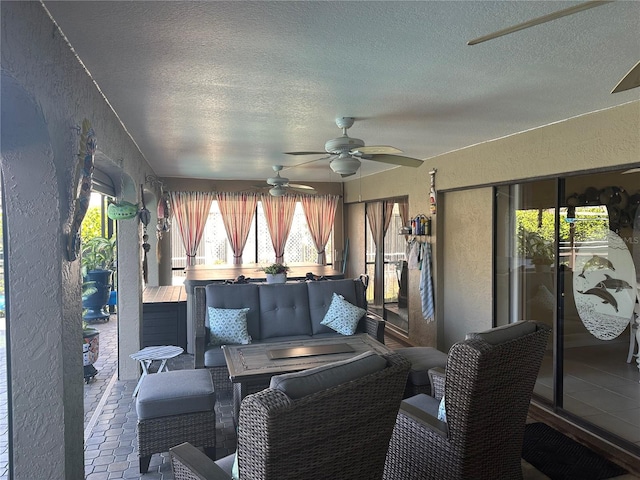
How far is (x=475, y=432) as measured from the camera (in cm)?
220

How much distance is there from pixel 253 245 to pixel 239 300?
4.16 metres

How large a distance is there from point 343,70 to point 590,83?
1.52 metres

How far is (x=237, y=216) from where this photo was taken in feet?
27.0

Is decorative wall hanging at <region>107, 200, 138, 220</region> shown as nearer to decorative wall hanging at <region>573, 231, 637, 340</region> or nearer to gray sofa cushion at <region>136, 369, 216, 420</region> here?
gray sofa cushion at <region>136, 369, 216, 420</region>

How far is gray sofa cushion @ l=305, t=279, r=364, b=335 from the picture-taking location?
4559 millimetres

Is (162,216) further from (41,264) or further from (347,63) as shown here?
(347,63)

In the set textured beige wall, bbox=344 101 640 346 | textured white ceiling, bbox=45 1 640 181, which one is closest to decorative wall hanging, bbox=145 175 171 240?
textured white ceiling, bbox=45 1 640 181

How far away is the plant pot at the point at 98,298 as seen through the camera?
668 centimetres

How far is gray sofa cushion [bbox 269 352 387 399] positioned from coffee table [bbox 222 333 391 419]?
145 cm

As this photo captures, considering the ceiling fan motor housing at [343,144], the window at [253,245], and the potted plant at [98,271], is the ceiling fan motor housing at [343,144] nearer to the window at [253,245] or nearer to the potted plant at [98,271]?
the potted plant at [98,271]

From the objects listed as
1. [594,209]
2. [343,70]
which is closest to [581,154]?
[594,209]

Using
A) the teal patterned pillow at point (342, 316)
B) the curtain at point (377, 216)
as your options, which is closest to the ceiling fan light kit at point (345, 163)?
the teal patterned pillow at point (342, 316)

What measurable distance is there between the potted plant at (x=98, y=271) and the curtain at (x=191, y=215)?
1276mm

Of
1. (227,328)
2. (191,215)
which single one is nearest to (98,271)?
(191,215)
